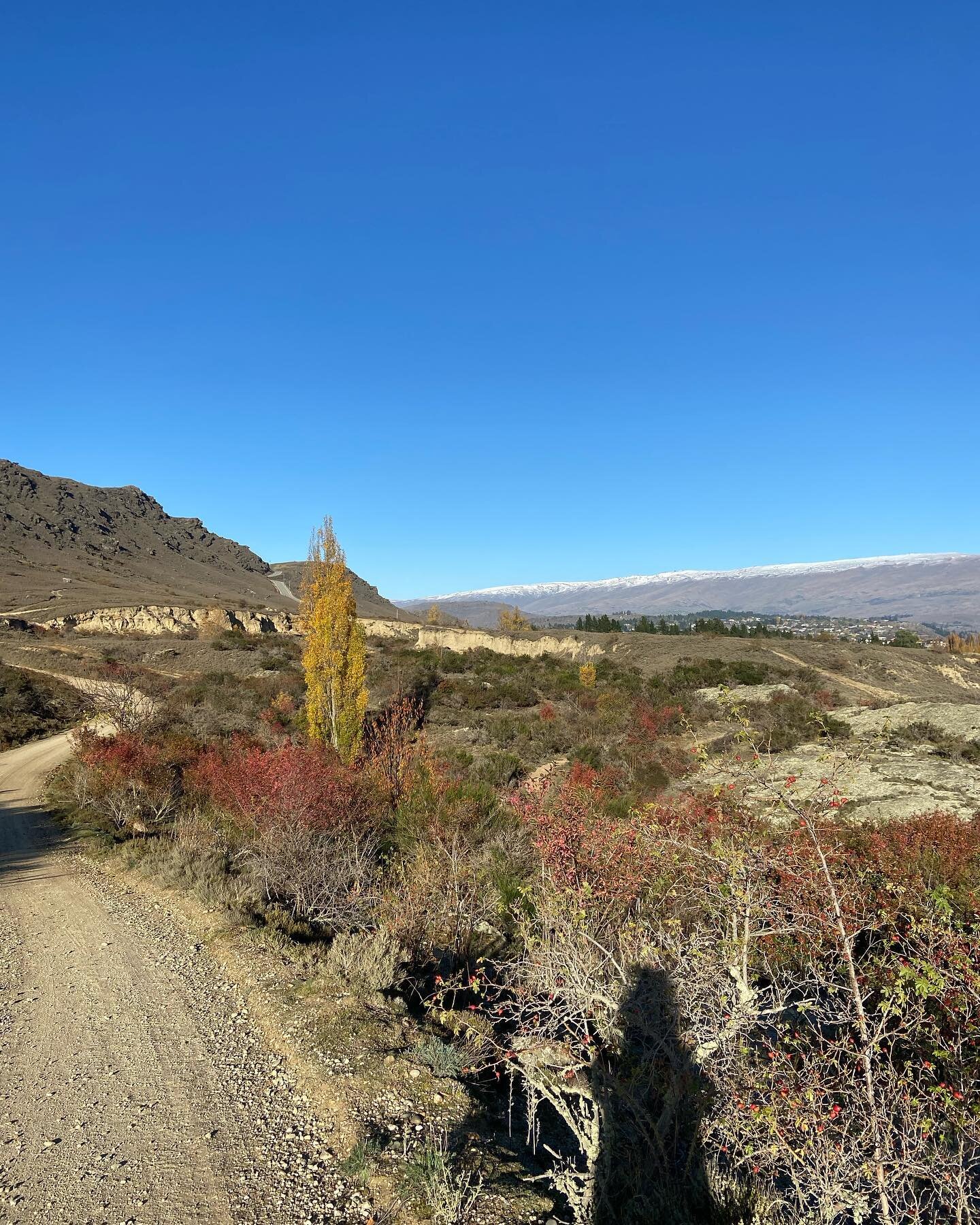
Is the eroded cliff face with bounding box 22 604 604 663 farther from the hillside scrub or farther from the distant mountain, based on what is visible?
the hillside scrub

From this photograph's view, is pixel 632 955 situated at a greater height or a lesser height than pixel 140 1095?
greater

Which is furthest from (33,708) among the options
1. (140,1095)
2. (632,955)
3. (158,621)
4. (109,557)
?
(109,557)

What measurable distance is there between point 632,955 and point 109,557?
110125mm

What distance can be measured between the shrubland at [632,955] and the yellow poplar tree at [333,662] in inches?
235

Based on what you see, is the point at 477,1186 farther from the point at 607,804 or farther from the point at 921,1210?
the point at 607,804

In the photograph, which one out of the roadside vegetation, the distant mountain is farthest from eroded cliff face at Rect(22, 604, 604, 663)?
the roadside vegetation

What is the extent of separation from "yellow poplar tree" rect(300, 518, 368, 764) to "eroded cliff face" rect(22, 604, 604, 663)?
26402 millimetres

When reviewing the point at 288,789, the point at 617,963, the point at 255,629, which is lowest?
the point at 617,963

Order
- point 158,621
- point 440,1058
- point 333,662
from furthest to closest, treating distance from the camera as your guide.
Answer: point 158,621 → point 333,662 → point 440,1058

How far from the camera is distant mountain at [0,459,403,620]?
198 feet

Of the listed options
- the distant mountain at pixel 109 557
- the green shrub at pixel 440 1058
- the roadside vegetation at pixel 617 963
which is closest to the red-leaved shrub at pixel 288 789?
the roadside vegetation at pixel 617 963

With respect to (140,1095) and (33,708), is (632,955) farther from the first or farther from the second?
(33,708)

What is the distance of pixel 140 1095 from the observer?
5.09 meters

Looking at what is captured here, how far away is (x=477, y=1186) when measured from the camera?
4.24 meters
